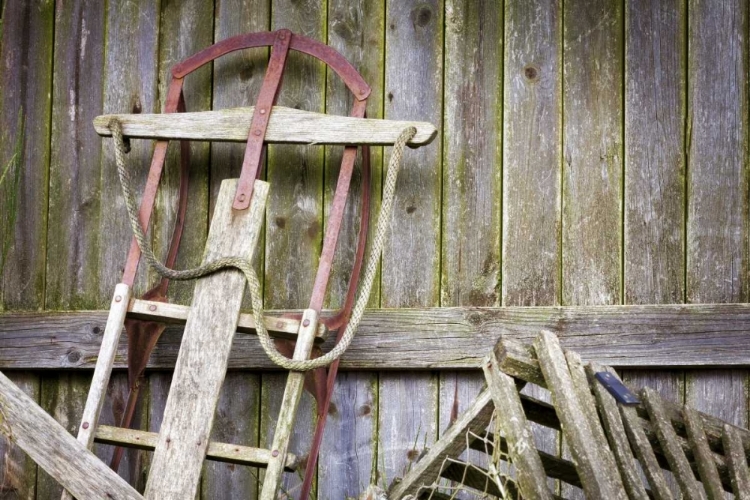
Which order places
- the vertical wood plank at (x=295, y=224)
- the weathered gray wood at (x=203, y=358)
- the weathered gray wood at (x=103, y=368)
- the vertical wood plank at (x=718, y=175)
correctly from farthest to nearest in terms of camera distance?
the vertical wood plank at (x=295, y=224), the vertical wood plank at (x=718, y=175), the weathered gray wood at (x=103, y=368), the weathered gray wood at (x=203, y=358)

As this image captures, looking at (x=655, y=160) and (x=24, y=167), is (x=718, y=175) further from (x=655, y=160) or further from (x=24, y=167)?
(x=24, y=167)

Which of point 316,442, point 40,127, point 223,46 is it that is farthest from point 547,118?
point 40,127

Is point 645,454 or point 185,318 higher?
point 185,318

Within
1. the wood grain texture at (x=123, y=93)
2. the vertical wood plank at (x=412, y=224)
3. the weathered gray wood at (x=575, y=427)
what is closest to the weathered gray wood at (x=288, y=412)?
the vertical wood plank at (x=412, y=224)

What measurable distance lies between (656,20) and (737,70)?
0.31 m

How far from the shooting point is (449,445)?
2131mm

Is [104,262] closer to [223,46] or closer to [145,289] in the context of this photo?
[145,289]

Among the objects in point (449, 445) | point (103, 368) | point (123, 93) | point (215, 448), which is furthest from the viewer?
point (123, 93)

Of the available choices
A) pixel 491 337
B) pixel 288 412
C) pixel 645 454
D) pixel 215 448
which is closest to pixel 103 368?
pixel 215 448

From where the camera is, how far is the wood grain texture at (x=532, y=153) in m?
2.86

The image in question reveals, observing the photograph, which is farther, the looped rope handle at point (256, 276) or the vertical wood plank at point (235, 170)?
the vertical wood plank at point (235, 170)

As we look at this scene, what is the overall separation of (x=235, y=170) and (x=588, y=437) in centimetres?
159

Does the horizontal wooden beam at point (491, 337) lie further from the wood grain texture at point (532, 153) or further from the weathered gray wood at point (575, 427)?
the weathered gray wood at point (575, 427)

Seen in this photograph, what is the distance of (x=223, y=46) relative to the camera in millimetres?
2803
